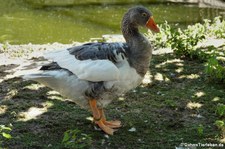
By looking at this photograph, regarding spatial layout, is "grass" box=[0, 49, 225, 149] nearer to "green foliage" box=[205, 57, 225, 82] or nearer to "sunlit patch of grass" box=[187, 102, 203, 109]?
"sunlit patch of grass" box=[187, 102, 203, 109]

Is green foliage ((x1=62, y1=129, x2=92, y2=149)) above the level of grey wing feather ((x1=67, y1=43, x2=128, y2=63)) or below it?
below

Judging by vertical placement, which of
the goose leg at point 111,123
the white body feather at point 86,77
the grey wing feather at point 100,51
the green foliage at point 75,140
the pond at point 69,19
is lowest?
the pond at point 69,19

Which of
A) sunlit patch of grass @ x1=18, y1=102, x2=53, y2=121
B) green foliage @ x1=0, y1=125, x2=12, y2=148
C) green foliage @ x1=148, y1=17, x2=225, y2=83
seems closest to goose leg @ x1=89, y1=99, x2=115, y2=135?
sunlit patch of grass @ x1=18, y1=102, x2=53, y2=121

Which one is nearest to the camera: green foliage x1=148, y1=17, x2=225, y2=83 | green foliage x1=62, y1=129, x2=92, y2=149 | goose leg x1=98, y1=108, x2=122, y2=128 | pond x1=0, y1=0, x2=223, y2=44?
green foliage x1=62, y1=129, x2=92, y2=149

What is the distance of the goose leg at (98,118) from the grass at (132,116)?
7cm

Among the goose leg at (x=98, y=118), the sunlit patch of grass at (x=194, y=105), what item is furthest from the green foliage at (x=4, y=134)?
the sunlit patch of grass at (x=194, y=105)

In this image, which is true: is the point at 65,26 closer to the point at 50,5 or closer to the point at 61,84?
the point at 50,5

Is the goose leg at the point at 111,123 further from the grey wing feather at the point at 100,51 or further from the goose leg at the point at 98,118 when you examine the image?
the grey wing feather at the point at 100,51

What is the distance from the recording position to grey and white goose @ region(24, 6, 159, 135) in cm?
477

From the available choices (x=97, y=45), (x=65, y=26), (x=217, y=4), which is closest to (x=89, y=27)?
(x=65, y=26)

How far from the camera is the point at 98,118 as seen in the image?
5020mm

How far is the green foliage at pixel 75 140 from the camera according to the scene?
446cm

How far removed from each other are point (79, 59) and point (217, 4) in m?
14.1

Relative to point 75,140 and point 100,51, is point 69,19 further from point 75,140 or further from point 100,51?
point 75,140
